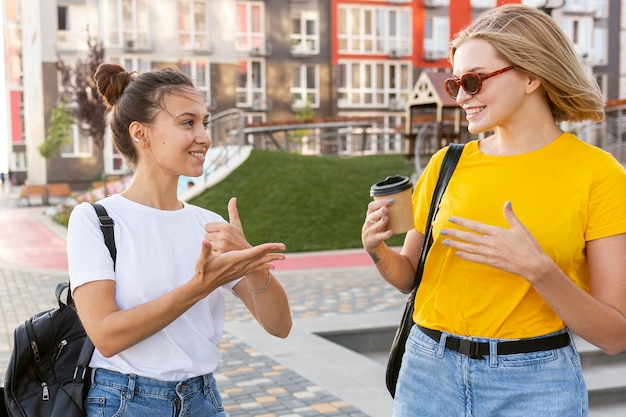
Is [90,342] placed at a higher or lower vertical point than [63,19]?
lower

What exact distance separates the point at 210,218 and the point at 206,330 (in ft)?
1.23

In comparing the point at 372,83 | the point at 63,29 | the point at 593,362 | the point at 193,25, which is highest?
the point at 193,25

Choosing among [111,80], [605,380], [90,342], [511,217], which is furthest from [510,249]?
[605,380]

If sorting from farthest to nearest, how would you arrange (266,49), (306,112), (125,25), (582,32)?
(582,32)
(266,49)
(306,112)
(125,25)

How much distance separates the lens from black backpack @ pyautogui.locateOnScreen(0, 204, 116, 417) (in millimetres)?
2135

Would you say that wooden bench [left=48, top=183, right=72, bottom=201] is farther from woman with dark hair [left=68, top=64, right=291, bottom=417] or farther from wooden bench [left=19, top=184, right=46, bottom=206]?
woman with dark hair [left=68, top=64, right=291, bottom=417]

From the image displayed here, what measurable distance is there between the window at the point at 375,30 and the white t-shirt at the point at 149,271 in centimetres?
4074

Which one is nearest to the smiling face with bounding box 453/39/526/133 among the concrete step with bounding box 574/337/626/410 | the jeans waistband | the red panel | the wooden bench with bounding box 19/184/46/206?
the jeans waistband

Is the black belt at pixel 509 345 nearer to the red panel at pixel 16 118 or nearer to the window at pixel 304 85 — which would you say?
the window at pixel 304 85

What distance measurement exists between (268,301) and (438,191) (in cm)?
64

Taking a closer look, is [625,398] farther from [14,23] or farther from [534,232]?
[14,23]

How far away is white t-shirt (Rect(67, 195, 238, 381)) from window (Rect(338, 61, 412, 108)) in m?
40.3

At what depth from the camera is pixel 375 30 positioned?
42.6 metres

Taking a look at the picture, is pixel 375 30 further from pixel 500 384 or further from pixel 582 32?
pixel 500 384
